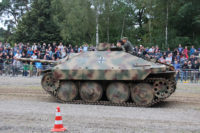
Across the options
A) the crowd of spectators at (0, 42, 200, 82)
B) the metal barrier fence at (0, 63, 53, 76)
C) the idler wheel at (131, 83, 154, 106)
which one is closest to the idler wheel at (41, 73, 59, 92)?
the idler wheel at (131, 83, 154, 106)

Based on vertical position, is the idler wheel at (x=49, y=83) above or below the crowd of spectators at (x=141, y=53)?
below

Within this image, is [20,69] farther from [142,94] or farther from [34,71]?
[142,94]

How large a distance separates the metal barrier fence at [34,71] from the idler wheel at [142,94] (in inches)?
376

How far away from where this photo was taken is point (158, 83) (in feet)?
41.9

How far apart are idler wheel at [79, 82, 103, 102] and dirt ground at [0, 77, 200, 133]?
2.57 feet

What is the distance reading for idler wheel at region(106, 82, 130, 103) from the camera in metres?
13.3

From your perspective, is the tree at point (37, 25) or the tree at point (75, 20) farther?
the tree at point (37, 25)

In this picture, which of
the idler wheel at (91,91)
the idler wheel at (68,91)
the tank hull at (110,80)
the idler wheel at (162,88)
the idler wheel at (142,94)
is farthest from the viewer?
the idler wheel at (68,91)

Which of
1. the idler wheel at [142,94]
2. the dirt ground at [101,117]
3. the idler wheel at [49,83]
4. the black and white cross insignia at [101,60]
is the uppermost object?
the black and white cross insignia at [101,60]

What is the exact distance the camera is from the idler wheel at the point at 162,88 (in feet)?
41.5

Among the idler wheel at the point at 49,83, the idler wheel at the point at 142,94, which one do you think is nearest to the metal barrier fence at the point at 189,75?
the idler wheel at the point at 142,94

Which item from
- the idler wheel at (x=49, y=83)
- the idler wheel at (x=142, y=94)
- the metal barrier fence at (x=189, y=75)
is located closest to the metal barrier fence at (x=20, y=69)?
the idler wheel at (x=49, y=83)

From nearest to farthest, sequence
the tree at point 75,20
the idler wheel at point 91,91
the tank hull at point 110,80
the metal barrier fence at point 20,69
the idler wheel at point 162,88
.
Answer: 1. the idler wheel at point 162,88
2. the tank hull at point 110,80
3. the idler wheel at point 91,91
4. the metal barrier fence at point 20,69
5. the tree at point 75,20

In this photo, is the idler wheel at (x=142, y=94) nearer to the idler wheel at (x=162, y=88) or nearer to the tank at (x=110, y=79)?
the tank at (x=110, y=79)
